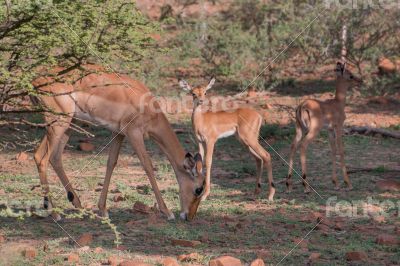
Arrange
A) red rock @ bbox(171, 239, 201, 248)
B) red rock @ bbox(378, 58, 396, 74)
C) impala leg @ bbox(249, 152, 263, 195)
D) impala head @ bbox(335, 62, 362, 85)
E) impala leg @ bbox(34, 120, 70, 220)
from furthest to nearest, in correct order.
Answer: red rock @ bbox(378, 58, 396, 74) → impala head @ bbox(335, 62, 362, 85) → impala leg @ bbox(249, 152, 263, 195) → impala leg @ bbox(34, 120, 70, 220) → red rock @ bbox(171, 239, 201, 248)

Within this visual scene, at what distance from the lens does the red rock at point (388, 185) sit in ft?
35.7

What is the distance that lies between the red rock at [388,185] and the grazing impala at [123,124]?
2.94m

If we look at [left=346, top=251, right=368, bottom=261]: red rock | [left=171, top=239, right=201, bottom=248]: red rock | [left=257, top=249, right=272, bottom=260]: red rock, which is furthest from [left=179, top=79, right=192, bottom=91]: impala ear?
[left=346, top=251, right=368, bottom=261]: red rock

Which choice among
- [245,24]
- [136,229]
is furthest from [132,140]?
[245,24]

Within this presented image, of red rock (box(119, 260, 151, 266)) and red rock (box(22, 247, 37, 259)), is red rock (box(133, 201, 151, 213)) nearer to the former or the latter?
red rock (box(22, 247, 37, 259))

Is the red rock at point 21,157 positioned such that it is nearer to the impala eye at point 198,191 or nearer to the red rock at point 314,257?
the impala eye at point 198,191

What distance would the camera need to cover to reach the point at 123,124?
917 cm

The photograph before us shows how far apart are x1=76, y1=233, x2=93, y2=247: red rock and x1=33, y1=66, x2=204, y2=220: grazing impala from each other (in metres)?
1.39

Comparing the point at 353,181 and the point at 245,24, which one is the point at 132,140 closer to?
the point at 353,181

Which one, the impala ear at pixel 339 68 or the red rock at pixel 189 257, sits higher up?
the impala ear at pixel 339 68

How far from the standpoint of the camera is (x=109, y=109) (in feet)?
30.2

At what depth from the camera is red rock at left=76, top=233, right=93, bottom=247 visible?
751cm

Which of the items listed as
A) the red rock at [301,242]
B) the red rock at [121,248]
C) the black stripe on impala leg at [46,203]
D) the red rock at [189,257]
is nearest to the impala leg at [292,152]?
the red rock at [301,242]

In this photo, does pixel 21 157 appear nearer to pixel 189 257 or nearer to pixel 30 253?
pixel 30 253
